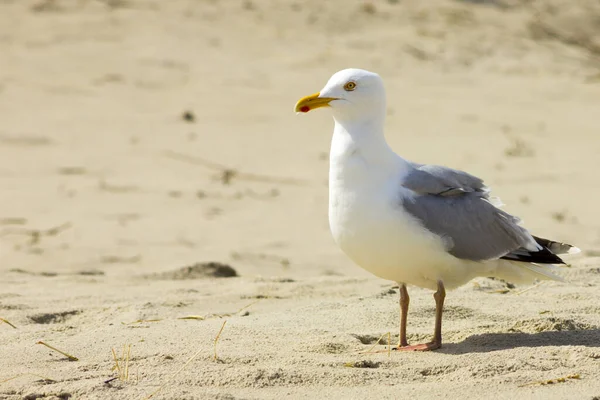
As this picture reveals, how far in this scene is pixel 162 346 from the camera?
14.4ft

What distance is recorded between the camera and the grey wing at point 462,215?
4.49 metres

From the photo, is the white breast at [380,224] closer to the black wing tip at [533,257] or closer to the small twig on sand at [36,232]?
the black wing tip at [533,257]

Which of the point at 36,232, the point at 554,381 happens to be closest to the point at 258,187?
the point at 36,232

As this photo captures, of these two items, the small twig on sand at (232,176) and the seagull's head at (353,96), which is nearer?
the seagull's head at (353,96)

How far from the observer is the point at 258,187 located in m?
9.18

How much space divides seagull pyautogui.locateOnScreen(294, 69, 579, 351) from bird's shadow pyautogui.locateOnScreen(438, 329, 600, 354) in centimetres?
13

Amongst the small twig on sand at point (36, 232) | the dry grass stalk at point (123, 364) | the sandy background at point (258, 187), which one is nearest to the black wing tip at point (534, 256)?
the sandy background at point (258, 187)

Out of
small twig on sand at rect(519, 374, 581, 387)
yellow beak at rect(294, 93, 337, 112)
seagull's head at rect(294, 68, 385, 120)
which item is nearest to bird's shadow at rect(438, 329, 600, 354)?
small twig on sand at rect(519, 374, 581, 387)

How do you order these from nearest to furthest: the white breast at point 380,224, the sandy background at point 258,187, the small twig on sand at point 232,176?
the sandy background at point 258,187, the white breast at point 380,224, the small twig on sand at point 232,176

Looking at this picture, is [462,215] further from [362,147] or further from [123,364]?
[123,364]

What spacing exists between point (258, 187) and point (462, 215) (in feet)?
15.4

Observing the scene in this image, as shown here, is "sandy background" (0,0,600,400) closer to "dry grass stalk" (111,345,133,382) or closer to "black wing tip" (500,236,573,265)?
"dry grass stalk" (111,345,133,382)

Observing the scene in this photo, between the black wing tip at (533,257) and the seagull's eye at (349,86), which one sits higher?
the seagull's eye at (349,86)

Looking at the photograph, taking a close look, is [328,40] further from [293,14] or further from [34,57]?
[34,57]
